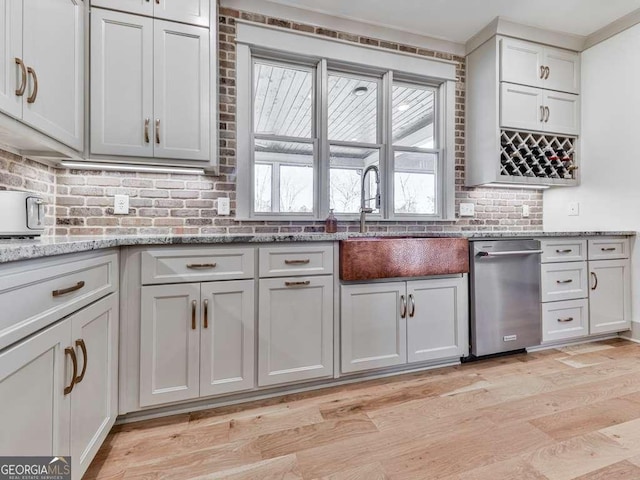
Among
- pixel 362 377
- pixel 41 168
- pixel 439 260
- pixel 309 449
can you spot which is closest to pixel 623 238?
pixel 439 260

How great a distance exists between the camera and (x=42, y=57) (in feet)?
4.75

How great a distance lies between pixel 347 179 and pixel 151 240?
65.3 inches

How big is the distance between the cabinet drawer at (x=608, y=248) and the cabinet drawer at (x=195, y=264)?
2.73 meters

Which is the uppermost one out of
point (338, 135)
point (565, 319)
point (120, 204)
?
point (338, 135)

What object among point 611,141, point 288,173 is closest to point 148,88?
point 288,173

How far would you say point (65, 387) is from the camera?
1.06m

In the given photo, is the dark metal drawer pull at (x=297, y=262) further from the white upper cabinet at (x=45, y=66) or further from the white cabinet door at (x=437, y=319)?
the white upper cabinet at (x=45, y=66)

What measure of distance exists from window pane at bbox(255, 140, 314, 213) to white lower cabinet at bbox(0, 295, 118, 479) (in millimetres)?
1363

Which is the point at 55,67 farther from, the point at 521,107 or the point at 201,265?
the point at 521,107

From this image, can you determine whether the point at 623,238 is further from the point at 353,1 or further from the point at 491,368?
the point at 353,1

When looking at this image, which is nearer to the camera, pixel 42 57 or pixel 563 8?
pixel 42 57

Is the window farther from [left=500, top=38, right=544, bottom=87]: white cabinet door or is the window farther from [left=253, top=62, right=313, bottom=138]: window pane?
[left=500, top=38, right=544, bottom=87]: white cabinet door

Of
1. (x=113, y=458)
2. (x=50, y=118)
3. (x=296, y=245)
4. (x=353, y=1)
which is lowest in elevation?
(x=113, y=458)

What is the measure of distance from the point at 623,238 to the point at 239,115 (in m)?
3.30
